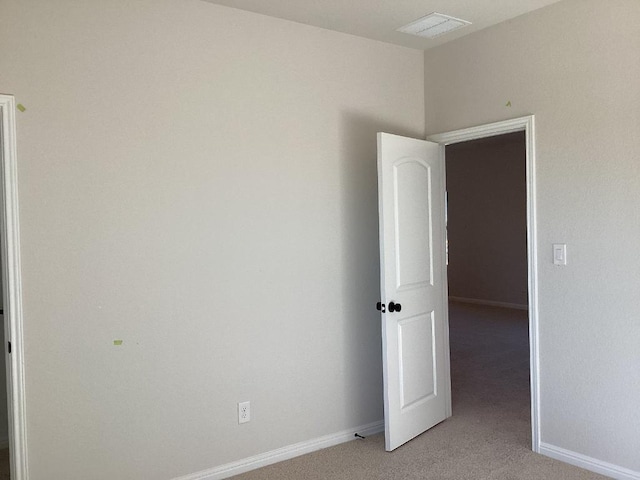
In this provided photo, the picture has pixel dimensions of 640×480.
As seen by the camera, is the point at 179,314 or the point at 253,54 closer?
the point at 179,314

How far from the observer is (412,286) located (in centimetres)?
382

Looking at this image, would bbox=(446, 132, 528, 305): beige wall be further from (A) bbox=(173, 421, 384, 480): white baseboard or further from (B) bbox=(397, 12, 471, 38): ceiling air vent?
(A) bbox=(173, 421, 384, 480): white baseboard

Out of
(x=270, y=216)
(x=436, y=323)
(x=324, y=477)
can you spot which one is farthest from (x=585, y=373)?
(x=270, y=216)

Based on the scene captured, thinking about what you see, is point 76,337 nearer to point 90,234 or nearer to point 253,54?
point 90,234

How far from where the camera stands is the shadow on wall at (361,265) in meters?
3.81

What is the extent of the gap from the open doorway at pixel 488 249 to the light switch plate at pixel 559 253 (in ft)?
9.06

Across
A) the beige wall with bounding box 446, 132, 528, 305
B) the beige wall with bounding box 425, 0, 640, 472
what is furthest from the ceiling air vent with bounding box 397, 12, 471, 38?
the beige wall with bounding box 446, 132, 528, 305

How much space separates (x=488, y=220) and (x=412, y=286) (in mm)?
6170

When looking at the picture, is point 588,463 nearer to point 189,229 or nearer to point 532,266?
point 532,266

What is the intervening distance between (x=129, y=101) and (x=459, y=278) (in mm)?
8068

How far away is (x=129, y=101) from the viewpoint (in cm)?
296

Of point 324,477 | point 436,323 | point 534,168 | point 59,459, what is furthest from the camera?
point 436,323

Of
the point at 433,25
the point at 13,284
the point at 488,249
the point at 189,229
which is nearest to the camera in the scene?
the point at 13,284

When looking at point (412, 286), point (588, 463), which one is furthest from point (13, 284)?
point (588, 463)
